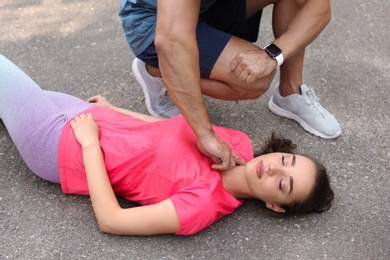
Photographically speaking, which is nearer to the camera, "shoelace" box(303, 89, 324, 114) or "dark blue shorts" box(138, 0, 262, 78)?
"dark blue shorts" box(138, 0, 262, 78)

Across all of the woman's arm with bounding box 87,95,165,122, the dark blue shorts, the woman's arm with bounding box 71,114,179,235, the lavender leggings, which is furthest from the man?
the lavender leggings

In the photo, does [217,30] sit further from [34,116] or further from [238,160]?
[34,116]

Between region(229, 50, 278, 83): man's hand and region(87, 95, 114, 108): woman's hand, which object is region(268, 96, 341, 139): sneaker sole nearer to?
region(229, 50, 278, 83): man's hand

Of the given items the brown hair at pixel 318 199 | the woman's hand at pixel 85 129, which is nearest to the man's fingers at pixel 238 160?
the brown hair at pixel 318 199

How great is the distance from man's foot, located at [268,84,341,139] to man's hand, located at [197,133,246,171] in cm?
71

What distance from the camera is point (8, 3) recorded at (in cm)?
412

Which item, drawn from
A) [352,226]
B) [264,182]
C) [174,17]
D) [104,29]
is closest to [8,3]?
[104,29]

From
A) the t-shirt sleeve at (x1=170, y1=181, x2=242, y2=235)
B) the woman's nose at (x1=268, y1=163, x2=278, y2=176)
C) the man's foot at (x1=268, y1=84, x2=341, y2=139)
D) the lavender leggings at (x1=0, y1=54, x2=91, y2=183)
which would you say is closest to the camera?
the t-shirt sleeve at (x1=170, y1=181, x2=242, y2=235)

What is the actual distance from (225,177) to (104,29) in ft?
6.00

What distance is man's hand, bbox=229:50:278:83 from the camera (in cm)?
266

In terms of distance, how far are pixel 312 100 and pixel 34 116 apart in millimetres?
1453

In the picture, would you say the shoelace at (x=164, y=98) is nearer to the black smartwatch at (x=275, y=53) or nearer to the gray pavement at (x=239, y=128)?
the gray pavement at (x=239, y=128)

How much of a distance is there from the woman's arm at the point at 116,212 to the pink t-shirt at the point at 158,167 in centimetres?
7

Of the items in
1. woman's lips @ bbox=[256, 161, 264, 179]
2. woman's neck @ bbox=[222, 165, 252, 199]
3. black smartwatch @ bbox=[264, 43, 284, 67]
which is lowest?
woman's neck @ bbox=[222, 165, 252, 199]
